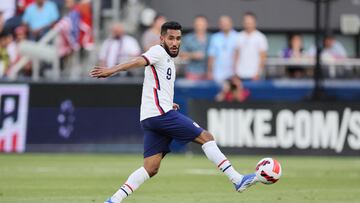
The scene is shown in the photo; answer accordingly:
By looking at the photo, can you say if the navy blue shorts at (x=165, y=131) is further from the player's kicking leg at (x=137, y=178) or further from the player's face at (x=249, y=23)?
the player's face at (x=249, y=23)

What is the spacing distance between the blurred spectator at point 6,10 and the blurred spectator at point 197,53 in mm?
4318

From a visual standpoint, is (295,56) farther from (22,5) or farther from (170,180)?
(170,180)

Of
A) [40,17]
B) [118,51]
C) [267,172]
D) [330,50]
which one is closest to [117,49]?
[118,51]

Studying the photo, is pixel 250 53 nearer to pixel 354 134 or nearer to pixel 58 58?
pixel 354 134

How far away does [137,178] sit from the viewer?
1113cm

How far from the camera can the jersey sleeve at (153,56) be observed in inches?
430

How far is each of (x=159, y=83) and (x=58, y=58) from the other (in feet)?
38.8

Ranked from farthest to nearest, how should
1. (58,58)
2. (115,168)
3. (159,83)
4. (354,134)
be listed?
1. (58,58)
2. (354,134)
3. (115,168)
4. (159,83)

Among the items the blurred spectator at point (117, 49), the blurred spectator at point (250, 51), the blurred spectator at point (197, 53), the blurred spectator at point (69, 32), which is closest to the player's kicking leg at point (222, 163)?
the blurred spectator at point (250, 51)

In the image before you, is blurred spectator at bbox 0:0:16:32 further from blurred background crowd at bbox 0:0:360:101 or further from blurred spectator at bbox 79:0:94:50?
blurred spectator at bbox 79:0:94:50

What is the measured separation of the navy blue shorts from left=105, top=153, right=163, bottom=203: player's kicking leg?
0.27ft

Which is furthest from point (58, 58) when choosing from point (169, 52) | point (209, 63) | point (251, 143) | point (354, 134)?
point (169, 52)

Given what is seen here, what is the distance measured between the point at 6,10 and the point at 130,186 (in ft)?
42.5

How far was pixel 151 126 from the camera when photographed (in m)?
11.2
